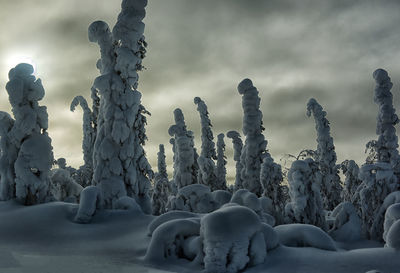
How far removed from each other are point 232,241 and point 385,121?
60.6ft

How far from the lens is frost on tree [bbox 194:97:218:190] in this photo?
3256 centimetres

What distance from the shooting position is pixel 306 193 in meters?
18.1

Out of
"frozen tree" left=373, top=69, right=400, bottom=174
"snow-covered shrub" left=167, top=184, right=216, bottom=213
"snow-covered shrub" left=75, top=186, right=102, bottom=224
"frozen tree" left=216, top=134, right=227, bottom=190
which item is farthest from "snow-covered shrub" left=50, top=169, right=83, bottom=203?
"frozen tree" left=216, top=134, right=227, bottom=190

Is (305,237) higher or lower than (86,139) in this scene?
lower

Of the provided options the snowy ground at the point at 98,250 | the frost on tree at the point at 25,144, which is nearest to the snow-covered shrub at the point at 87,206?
the snowy ground at the point at 98,250

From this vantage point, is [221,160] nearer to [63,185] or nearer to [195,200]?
[63,185]

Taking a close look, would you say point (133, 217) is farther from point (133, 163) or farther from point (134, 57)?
point (134, 57)

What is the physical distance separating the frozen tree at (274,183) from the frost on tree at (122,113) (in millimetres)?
7329

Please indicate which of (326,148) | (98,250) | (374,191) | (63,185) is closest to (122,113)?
(63,185)

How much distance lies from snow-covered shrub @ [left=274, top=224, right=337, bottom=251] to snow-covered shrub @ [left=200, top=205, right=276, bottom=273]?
155 centimetres

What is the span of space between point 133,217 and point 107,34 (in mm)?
10152

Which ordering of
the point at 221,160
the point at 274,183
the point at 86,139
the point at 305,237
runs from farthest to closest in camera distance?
the point at 221,160 < the point at 86,139 < the point at 274,183 < the point at 305,237

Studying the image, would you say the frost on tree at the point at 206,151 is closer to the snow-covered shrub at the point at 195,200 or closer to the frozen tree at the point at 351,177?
the frozen tree at the point at 351,177

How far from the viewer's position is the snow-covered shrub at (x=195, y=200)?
1642cm
